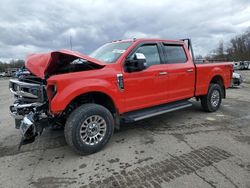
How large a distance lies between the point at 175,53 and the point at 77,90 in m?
2.94

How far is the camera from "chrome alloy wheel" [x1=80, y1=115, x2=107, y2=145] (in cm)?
370

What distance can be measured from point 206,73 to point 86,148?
3.97 meters

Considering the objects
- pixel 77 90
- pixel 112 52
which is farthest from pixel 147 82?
pixel 77 90

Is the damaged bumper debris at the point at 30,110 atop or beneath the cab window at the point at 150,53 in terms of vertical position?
beneath

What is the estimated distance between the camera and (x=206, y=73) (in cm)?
596

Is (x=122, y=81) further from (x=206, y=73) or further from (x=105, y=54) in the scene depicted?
(x=206, y=73)

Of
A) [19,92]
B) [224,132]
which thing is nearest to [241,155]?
[224,132]

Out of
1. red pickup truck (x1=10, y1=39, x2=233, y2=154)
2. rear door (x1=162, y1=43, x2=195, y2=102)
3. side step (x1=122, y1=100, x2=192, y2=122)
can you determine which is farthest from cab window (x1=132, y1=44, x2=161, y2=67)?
side step (x1=122, y1=100, x2=192, y2=122)

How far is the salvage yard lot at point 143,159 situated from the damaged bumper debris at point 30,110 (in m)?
0.53

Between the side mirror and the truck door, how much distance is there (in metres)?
0.09

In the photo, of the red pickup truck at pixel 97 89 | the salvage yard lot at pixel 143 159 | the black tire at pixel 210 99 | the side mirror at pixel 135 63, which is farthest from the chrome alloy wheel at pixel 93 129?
the black tire at pixel 210 99

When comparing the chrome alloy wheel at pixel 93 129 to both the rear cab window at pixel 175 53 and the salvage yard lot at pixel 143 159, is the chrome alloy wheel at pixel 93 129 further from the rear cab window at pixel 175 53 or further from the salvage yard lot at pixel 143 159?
the rear cab window at pixel 175 53

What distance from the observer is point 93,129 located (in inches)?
149

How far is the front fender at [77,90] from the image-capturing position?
11.1ft
